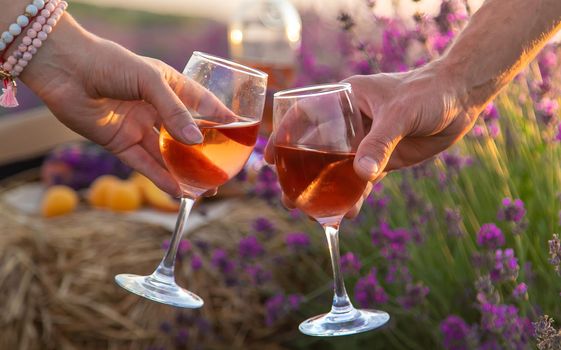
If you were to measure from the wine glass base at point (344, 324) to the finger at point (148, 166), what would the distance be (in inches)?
22.2

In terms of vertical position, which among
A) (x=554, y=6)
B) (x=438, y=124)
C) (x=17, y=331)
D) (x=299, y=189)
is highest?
(x=554, y=6)

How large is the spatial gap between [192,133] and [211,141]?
8 cm

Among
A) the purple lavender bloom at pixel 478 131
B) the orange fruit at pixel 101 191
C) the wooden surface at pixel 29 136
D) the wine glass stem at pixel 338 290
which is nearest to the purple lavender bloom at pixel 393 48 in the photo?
the purple lavender bloom at pixel 478 131

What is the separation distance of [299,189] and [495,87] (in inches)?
23.0

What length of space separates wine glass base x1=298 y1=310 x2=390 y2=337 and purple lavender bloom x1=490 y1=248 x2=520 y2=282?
0.25 metres

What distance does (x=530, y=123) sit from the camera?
257cm

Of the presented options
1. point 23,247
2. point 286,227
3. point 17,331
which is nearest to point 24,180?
point 23,247

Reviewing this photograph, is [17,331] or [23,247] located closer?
[17,331]

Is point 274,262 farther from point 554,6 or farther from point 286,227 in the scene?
point 554,6

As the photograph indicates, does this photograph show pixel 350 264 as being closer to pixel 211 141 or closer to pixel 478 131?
pixel 478 131

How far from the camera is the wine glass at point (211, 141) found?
1.83 meters

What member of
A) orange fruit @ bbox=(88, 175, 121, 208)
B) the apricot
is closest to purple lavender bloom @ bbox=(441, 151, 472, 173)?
the apricot

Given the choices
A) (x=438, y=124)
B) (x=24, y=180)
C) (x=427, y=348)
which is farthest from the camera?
(x=24, y=180)

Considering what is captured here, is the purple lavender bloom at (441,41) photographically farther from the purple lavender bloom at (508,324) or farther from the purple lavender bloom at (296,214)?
the purple lavender bloom at (508,324)
